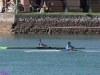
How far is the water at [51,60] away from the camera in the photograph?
53219mm

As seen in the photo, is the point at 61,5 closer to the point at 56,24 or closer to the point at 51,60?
the point at 56,24

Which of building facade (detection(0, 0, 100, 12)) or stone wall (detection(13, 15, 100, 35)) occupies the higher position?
building facade (detection(0, 0, 100, 12))

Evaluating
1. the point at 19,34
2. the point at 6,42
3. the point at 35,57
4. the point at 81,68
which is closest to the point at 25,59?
the point at 35,57

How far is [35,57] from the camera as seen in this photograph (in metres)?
61.7

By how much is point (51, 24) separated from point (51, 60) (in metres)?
26.6

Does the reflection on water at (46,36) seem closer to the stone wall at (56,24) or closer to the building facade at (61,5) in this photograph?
the stone wall at (56,24)

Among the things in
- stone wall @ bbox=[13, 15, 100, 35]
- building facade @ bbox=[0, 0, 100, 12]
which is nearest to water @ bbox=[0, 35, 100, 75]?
stone wall @ bbox=[13, 15, 100, 35]

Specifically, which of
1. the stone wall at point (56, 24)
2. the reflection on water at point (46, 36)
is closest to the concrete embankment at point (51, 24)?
the stone wall at point (56, 24)

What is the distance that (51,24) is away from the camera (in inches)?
3393

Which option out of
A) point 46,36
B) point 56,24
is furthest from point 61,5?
point 46,36

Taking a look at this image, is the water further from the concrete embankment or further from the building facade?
the building facade

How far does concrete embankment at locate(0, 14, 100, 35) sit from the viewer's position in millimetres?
85000

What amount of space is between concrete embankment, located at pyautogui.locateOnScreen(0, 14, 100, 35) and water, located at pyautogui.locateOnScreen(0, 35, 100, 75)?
7948 millimetres

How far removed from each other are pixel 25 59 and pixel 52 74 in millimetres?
8737
